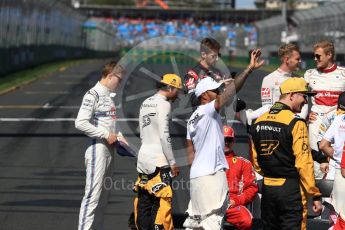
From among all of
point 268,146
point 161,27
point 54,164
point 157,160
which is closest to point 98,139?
point 157,160

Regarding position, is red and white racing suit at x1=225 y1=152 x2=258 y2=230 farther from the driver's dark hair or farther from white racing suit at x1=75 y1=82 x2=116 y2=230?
white racing suit at x1=75 y1=82 x2=116 y2=230

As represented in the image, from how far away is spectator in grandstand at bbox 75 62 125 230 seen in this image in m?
9.86

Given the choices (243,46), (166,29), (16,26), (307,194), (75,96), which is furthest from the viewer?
(166,29)

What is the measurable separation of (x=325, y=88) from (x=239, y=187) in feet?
7.81

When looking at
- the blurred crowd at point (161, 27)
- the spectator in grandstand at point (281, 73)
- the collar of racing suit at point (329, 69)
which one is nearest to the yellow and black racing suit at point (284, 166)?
the spectator in grandstand at point (281, 73)

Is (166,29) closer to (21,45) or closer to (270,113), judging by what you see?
(21,45)

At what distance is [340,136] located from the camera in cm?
871

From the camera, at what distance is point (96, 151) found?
992 cm

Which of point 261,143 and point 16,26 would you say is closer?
point 261,143

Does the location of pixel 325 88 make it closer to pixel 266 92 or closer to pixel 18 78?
pixel 266 92

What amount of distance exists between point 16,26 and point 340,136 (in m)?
37.3

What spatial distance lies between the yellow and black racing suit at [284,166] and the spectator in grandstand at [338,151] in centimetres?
37

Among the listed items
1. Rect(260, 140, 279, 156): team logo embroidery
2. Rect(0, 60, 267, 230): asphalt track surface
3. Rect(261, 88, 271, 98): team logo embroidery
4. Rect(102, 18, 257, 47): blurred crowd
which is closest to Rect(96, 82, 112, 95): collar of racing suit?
Rect(0, 60, 267, 230): asphalt track surface

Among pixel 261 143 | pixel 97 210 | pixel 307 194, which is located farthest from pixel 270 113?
pixel 97 210
